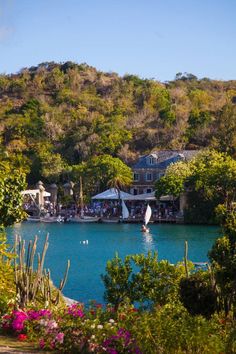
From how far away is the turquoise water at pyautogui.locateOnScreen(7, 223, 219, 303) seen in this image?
3891 cm

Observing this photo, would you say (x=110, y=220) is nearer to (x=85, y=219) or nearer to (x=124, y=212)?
(x=124, y=212)

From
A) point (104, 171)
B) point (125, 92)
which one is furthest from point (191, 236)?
point (125, 92)

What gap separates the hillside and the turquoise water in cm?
1651

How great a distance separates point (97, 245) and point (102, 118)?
2338 inches

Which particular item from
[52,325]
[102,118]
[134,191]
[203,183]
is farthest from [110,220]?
[52,325]

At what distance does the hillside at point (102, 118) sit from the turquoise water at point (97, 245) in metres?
16.5

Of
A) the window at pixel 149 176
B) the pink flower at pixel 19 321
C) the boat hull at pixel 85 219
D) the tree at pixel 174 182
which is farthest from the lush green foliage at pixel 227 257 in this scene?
the window at pixel 149 176

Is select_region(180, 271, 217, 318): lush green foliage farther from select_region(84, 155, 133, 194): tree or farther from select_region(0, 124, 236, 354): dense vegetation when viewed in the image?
select_region(84, 155, 133, 194): tree

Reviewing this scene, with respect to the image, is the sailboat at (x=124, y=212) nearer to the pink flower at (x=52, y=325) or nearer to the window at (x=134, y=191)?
the window at (x=134, y=191)

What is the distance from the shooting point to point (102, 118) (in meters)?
117

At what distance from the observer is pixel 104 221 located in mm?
88000

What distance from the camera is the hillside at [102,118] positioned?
342 ft

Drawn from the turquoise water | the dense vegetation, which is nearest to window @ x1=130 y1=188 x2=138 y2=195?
the turquoise water

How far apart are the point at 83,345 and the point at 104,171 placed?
80411 millimetres
